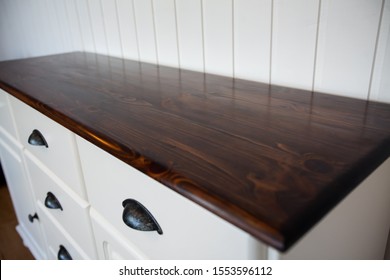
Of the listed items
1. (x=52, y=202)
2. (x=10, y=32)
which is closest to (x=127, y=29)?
(x=52, y=202)

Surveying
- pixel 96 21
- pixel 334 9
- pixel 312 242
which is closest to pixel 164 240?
pixel 312 242

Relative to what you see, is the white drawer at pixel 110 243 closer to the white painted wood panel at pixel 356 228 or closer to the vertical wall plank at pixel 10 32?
the white painted wood panel at pixel 356 228

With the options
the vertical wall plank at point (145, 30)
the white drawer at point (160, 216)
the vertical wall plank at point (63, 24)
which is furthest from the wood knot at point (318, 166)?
the vertical wall plank at point (63, 24)

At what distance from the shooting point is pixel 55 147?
2.70ft

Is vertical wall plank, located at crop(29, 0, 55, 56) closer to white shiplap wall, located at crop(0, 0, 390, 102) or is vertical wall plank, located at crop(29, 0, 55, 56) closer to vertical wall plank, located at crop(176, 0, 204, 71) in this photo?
white shiplap wall, located at crop(0, 0, 390, 102)

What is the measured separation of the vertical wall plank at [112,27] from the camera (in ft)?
4.21

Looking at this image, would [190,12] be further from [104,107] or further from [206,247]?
[206,247]

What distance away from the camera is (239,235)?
400 millimetres

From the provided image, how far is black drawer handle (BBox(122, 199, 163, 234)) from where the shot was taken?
55 cm

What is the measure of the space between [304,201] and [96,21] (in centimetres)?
131

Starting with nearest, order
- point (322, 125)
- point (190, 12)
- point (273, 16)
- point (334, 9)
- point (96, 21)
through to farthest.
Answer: point (322, 125) → point (334, 9) → point (273, 16) → point (190, 12) → point (96, 21)

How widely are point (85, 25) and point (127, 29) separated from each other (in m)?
0.36

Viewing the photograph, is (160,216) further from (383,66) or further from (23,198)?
(23,198)

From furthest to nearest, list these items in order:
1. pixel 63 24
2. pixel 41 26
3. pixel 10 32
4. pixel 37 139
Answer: pixel 10 32 < pixel 41 26 < pixel 63 24 < pixel 37 139
